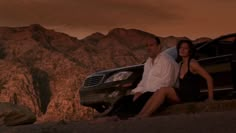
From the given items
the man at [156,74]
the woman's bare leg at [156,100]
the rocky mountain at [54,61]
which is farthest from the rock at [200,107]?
the rocky mountain at [54,61]

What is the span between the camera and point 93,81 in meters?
16.1

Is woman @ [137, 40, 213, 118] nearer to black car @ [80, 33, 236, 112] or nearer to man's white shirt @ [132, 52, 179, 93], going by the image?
man's white shirt @ [132, 52, 179, 93]

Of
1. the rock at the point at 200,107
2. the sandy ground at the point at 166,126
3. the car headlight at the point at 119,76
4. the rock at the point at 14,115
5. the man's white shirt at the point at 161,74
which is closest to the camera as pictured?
the sandy ground at the point at 166,126

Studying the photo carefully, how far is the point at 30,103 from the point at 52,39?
5783cm

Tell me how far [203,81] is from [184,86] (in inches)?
102

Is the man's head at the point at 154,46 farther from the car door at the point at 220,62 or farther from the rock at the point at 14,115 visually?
the rock at the point at 14,115

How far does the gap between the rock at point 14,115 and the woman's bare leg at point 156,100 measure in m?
5.85

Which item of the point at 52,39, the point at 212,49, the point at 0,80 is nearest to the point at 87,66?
the point at 0,80

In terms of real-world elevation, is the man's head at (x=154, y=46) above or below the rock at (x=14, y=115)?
above

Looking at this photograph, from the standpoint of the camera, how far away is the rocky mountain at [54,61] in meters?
124

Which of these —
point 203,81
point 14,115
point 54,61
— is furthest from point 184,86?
point 54,61

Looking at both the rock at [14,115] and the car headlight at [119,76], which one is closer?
the car headlight at [119,76]

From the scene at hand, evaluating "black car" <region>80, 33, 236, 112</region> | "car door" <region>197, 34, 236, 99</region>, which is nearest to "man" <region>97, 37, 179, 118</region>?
"black car" <region>80, 33, 236, 112</region>

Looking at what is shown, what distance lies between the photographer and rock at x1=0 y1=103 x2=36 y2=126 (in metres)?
15.6
